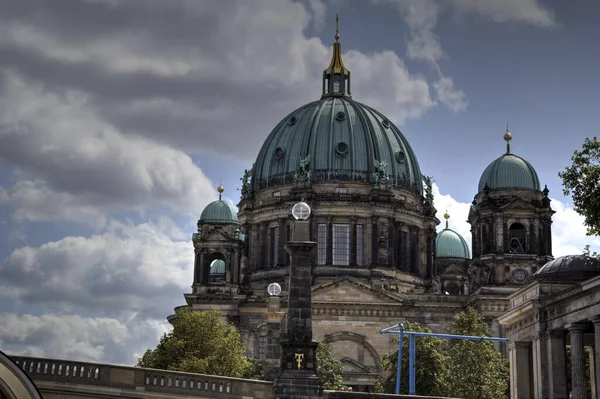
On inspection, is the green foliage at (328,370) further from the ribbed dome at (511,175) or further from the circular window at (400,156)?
the circular window at (400,156)

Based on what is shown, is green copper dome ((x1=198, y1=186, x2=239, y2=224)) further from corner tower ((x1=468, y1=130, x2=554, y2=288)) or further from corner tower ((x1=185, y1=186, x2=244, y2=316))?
corner tower ((x1=468, y1=130, x2=554, y2=288))

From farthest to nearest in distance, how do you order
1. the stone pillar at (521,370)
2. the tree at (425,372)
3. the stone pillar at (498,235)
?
the stone pillar at (498,235), the tree at (425,372), the stone pillar at (521,370)

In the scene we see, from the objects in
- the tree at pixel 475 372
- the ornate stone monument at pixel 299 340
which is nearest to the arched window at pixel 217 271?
the tree at pixel 475 372

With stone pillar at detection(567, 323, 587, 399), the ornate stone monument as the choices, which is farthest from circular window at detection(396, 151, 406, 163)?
the ornate stone monument

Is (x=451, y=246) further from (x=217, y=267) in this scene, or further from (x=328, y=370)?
(x=328, y=370)

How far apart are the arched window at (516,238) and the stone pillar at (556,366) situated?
153 ft

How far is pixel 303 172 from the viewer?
106 meters

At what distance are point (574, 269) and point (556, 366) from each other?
537cm

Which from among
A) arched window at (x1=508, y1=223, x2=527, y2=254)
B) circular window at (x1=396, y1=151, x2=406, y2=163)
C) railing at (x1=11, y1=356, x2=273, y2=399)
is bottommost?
railing at (x1=11, y1=356, x2=273, y2=399)

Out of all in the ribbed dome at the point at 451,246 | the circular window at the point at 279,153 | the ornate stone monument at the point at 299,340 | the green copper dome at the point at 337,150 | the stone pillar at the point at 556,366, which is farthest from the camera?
the ribbed dome at the point at 451,246

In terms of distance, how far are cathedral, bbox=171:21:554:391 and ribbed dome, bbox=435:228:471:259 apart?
1883cm

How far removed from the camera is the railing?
1651 inches

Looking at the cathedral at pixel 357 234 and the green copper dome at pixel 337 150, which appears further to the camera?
the green copper dome at pixel 337 150

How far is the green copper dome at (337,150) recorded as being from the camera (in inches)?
4215
